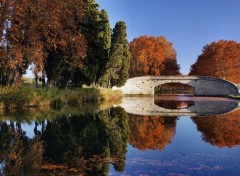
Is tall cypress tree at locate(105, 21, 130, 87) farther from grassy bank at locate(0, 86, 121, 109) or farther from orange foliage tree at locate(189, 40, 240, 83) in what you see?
orange foliage tree at locate(189, 40, 240, 83)

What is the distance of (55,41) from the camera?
20391 millimetres

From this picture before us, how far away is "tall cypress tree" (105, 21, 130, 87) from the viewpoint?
1416 inches

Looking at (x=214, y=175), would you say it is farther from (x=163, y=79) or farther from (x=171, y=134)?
(x=163, y=79)

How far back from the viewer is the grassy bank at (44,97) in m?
19.8

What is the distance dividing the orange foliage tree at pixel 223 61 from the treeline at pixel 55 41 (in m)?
31.5

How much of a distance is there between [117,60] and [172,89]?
136 feet

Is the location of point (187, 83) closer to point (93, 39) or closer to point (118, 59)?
point (118, 59)

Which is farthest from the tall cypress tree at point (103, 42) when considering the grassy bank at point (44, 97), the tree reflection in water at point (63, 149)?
the tree reflection in water at point (63, 149)

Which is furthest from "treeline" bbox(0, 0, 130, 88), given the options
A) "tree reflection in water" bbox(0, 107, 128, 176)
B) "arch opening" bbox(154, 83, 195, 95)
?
"arch opening" bbox(154, 83, 195, 95)

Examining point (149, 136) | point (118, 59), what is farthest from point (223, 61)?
point (149, 136)

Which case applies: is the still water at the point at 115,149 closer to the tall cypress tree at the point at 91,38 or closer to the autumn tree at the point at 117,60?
the tall cypress tree at the point at 91,38

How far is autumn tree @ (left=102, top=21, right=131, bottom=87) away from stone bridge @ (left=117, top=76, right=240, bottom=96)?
34.2ft

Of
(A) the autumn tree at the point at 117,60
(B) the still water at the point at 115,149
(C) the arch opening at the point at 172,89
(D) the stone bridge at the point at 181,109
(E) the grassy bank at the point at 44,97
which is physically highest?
(A) the autumn tree at the point at 117,60

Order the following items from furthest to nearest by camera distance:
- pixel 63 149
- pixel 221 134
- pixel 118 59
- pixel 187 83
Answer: pixel 187 83 < pixel 118 59 < pixel 221 134 < pixel 63 149
